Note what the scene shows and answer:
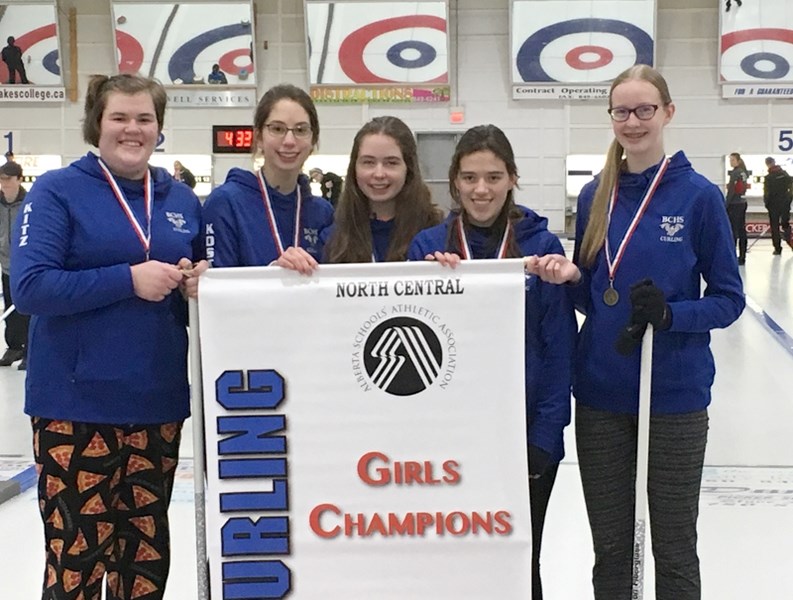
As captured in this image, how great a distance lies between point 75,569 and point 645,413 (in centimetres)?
167

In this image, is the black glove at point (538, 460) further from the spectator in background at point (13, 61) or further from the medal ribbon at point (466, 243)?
the spectator in background at point (13, 61)

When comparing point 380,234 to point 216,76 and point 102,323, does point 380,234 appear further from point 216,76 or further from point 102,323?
point 216,76

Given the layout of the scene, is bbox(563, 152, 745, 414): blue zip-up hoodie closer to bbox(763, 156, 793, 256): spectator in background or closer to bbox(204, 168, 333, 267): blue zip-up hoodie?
bbox(204, 168, 333, 267): blue zip-up hoodie

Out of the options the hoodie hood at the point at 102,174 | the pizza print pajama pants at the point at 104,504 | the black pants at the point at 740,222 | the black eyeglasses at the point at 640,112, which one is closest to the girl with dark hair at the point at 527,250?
the black eyeglasses at the point at 640,112

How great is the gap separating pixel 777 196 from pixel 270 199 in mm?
14645

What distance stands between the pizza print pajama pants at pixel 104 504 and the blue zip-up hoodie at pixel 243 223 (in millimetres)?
550

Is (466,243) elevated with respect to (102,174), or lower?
lower

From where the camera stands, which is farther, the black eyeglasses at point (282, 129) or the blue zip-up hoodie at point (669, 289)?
the black eyeglasses at point (282, 129)

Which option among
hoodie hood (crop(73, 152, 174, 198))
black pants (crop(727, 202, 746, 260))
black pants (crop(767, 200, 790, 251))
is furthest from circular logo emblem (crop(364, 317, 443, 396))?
black pants (crop(767, 200, 790, 251))

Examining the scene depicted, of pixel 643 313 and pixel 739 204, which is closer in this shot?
pixel 643 313

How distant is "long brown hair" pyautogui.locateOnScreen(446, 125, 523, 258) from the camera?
2.35 m

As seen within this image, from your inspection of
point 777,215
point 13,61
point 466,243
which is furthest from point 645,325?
point 13,61

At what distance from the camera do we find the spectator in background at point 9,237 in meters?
7.31

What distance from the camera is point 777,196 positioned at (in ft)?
49.6
